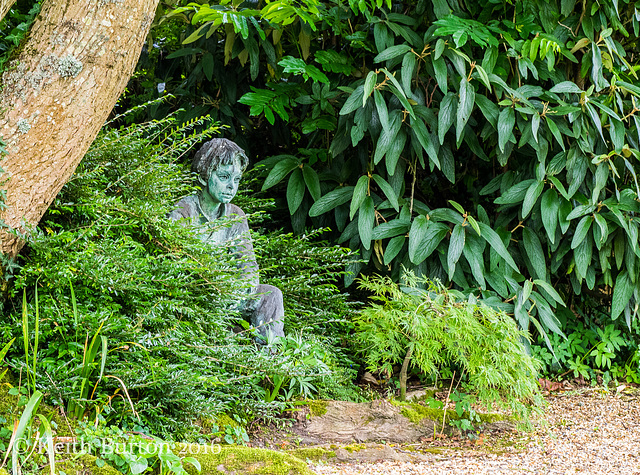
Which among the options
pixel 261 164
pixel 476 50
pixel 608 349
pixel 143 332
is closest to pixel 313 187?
pixel 261 164

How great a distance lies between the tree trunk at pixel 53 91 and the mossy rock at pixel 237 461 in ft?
3.04

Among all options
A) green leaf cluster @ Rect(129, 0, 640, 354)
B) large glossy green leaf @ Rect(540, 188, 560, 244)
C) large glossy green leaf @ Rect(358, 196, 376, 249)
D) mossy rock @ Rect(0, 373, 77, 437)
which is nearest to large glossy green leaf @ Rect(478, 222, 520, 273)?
green leaf cluster @ Rect(129, 0, 640, 354)

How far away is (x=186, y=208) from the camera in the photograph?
2812mm

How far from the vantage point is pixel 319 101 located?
337 centimetres

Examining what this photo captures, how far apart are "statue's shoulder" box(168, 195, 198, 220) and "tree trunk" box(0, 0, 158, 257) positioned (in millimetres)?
694

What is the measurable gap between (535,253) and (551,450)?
3.72ft

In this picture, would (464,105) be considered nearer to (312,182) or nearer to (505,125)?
(505,125)

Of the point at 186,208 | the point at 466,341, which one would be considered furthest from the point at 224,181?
the point at 466,341

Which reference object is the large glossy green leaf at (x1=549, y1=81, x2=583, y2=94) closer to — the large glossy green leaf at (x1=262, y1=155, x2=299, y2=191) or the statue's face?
the large glossy green leaf at (x1=262, y1=155, x2=299, y2=191)

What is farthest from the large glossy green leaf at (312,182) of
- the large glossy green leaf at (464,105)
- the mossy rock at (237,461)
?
the mossy rock at (237,461)

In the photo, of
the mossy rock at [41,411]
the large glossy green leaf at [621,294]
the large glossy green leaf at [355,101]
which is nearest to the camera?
the mossy rock at [41,411]

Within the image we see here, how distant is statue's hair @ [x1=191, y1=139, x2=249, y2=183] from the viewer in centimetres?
280

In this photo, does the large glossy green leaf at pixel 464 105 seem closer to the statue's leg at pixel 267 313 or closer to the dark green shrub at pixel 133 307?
the statue's leg at pixel 267 313

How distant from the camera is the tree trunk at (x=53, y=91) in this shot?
200 centimetres
